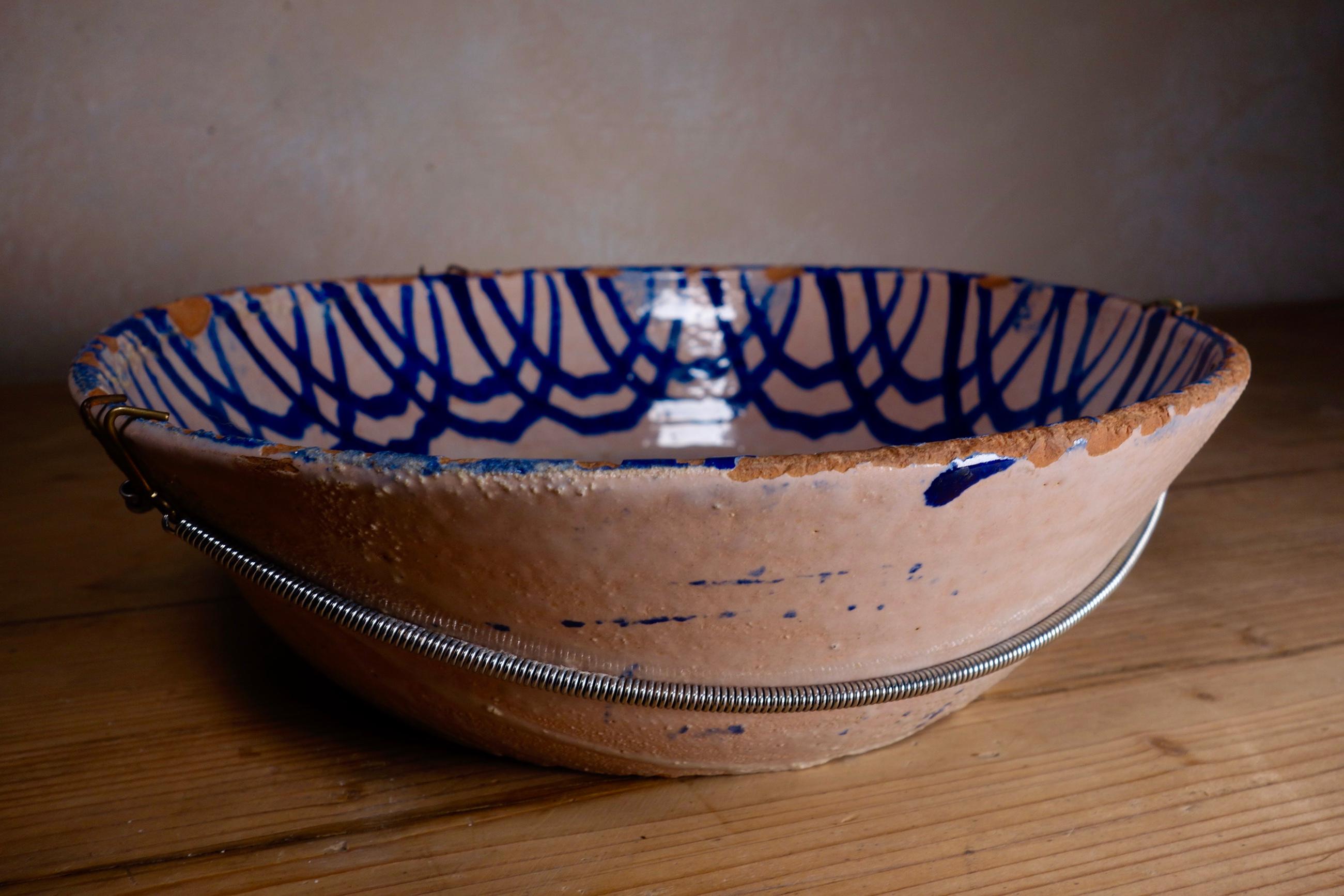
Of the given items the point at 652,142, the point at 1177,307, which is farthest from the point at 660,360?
the point at 652,142

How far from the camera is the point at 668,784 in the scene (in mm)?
325

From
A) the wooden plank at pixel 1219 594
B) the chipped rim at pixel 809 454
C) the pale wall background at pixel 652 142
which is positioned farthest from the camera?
the pale wall background at pixel 652 142

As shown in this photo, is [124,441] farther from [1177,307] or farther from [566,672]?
[1177,307]

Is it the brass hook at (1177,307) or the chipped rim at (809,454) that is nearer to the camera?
the chipped rim at (809,454)

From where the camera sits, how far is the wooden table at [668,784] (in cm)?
29

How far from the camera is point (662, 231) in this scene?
3.17ft

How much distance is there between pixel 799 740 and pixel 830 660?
0.04 m

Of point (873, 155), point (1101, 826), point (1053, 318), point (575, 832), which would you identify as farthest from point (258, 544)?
point (873, 155)

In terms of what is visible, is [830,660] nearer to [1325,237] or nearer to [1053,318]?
[1053,318]

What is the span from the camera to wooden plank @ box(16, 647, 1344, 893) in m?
0.29

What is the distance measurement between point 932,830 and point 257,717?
0.23 m

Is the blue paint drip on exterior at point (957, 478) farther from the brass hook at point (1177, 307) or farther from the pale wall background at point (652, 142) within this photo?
the pale wall background at point (652, 142)

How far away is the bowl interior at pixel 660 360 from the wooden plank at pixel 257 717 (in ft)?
0.36

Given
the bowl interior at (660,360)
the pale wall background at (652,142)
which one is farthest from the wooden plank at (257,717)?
the pale wall background at (652,142)
